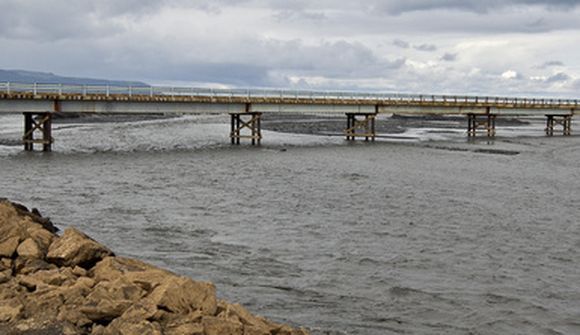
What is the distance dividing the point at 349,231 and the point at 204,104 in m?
40.8

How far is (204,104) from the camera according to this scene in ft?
198

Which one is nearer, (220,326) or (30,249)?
(220,326)

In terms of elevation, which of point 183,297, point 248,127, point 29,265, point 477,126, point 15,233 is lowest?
point 29,265

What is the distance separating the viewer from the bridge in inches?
1975

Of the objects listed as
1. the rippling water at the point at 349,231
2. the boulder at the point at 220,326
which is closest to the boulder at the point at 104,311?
the boulder at the point at 220,326

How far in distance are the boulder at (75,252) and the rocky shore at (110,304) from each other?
57 mm

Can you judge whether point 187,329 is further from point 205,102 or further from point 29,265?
point 205,102

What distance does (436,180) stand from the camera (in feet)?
118

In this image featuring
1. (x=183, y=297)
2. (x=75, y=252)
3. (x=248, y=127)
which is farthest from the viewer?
(x=248, y=127)

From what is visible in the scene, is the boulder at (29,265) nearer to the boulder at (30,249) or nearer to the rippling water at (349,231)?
the boulder at (30,249)

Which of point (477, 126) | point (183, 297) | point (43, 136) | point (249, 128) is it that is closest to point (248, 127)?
point (249, 128)

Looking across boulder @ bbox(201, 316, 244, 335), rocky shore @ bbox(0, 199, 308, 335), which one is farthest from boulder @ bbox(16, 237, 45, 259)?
boulder @ bbox(201, 316, 244, 335)

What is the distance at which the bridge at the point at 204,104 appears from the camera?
165 ft

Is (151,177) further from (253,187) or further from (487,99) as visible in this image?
(487,99)
